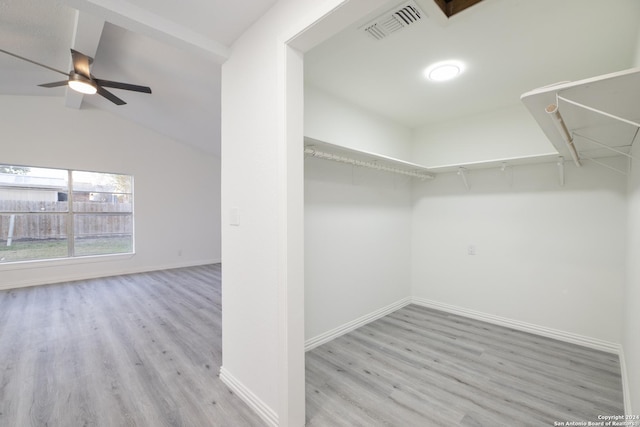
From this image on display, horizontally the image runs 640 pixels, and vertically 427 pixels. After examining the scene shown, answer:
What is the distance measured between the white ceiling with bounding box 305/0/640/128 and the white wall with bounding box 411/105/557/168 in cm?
23

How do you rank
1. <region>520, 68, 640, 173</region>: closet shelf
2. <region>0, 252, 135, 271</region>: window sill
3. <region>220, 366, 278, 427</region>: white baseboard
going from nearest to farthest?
1. <region>520, 68, 640, 173</region>: closet shelf
2. <region>220, 366, 278, 427</region>: white baseboard
3. <region>0, 252, 135, 271</region>: window sill

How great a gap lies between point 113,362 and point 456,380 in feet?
9.24

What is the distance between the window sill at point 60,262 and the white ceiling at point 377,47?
295 centimetres

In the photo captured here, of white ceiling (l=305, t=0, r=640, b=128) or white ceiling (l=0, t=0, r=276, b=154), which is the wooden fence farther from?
white ceiling (l=305, t=0, r=640, b=128)

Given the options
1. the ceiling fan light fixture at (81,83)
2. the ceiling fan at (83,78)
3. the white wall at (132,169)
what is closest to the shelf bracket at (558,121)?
the ceiling fan at (83,78)

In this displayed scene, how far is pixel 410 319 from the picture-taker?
10.5ft

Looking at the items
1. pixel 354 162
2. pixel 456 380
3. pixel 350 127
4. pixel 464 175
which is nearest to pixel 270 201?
pixel 354 162

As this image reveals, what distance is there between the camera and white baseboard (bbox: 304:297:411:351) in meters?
2.57

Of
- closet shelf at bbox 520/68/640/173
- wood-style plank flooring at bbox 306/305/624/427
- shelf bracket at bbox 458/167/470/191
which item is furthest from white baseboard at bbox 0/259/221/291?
closet shelf at bbox 520/68/640/173

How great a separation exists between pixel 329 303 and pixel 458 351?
124cm

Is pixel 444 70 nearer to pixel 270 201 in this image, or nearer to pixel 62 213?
pixel 270 201

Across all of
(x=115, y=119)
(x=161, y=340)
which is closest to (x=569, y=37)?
(x=161, y=340)

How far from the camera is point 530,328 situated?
2834mm

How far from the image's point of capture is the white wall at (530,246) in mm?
2492
